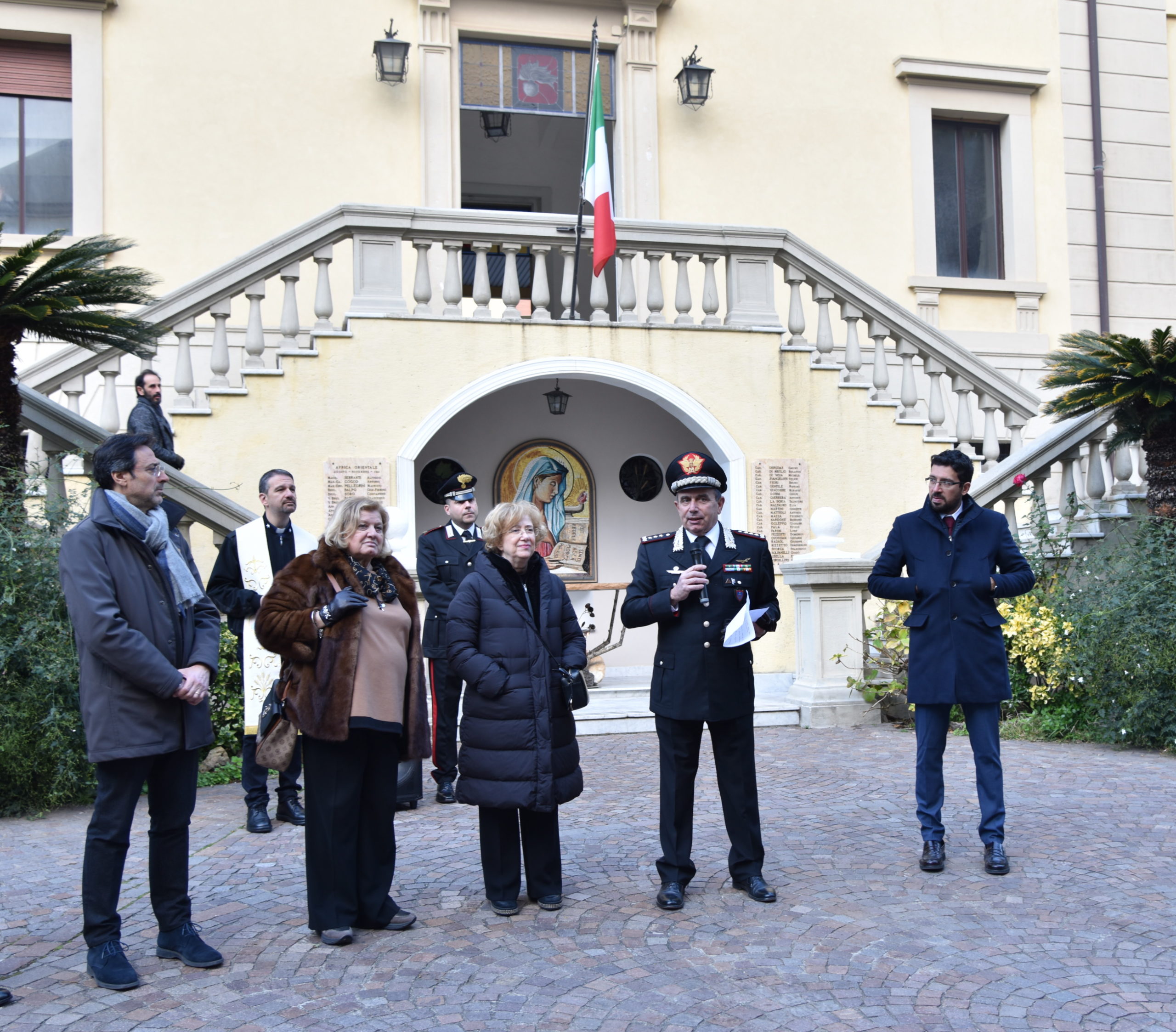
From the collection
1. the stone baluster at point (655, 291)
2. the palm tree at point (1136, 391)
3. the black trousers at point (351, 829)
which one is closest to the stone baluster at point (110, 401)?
the stone baluster at point (655, 291)

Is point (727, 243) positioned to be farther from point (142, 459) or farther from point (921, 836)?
point (142, 459)

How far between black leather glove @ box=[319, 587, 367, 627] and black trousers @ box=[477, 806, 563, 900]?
3.25 feet

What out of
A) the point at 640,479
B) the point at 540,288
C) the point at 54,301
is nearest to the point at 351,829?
the point at 54,301

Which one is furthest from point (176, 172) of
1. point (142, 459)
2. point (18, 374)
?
point (142, 459)

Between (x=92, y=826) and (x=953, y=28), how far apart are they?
14576 millimetres

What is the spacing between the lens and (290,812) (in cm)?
644

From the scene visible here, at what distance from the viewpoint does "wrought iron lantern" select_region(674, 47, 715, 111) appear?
1380 centimetres

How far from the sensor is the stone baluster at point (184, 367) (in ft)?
31.7

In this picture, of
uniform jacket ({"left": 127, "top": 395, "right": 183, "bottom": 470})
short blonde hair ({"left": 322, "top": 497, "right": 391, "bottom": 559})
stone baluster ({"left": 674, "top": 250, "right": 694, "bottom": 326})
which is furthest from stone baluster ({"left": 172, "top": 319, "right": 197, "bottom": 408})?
short blonde hair ({"left": 322, "top": 497, "right": 391, "bottom": 559})

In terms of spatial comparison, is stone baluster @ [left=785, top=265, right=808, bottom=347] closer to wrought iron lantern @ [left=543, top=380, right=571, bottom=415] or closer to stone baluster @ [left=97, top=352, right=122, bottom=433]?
wrought iron lantern @ [left=543, top=380, right=571, bottom=415]

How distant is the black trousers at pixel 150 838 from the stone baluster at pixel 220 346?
5994mm

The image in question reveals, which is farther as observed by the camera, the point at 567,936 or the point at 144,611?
the point at 567,936

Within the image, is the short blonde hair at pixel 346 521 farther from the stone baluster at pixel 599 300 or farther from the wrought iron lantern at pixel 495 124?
the wrought iron lantern at pixel 495 124

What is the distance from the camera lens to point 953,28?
15.1 m
